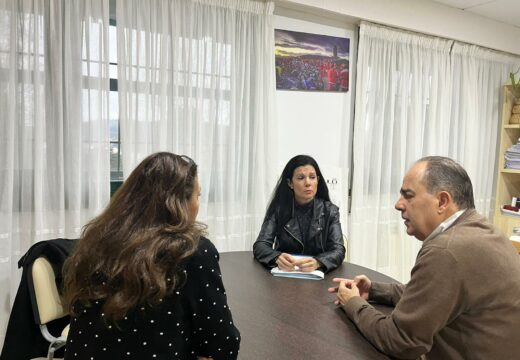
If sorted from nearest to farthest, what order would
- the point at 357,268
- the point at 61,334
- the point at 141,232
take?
the point at 141,232
the point at 61,334
the point at 357,268

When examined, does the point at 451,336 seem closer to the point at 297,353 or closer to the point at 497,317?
the point at 497,317

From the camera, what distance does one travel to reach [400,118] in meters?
3.51

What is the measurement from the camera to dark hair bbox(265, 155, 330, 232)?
2.43 m

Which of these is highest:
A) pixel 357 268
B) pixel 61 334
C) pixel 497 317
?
pixel 497 317

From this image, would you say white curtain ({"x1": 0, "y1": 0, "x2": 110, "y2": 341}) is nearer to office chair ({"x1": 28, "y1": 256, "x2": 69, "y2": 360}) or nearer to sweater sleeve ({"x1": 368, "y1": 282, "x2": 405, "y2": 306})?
office chair ({"x1": 28, "y1": 256, "x2": 69, "y2": 360})

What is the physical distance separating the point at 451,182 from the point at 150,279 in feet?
3.08

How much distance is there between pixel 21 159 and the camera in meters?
2.23

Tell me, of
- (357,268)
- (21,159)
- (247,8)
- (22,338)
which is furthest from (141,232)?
(247,8)

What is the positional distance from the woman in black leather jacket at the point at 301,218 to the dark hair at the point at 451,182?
959 millimetres

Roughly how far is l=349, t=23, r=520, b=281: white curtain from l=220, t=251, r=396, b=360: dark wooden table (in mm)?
→ 1586

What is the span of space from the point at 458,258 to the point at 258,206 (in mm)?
1896

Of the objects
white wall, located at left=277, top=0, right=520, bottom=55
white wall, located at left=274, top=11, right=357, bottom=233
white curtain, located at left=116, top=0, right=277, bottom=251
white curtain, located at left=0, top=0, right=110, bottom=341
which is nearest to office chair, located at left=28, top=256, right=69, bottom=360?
white curtain, located at left=0, top=0, right=110, bottom=341

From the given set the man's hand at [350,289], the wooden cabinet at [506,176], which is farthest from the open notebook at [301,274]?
the wooden cabinet at [506,176]

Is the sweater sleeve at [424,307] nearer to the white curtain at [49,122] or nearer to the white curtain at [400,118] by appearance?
the white curtain at [49,122]
